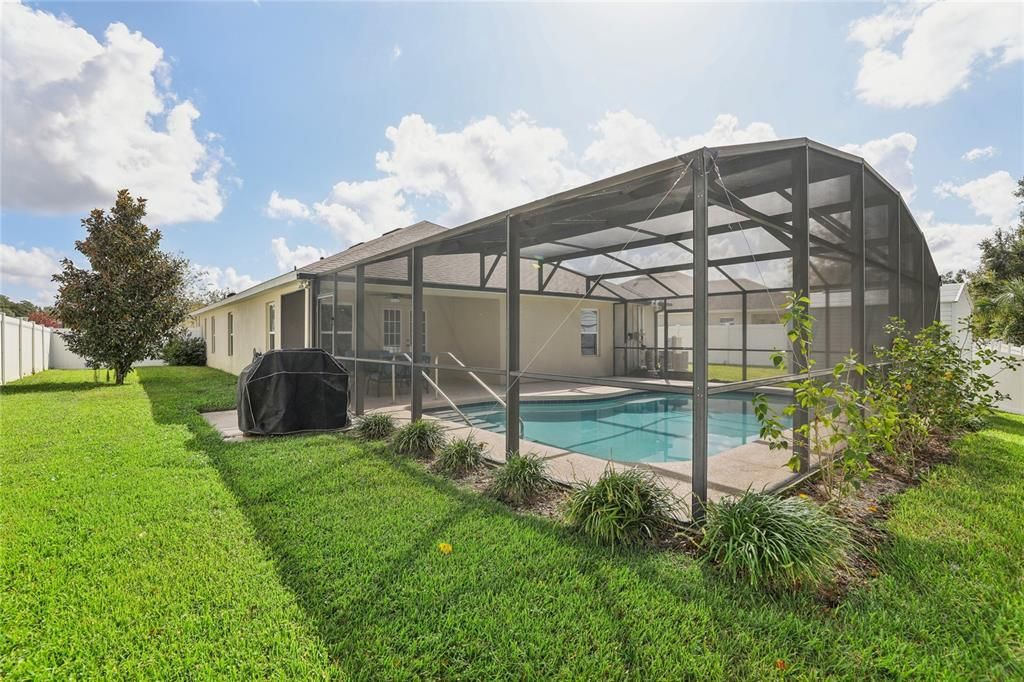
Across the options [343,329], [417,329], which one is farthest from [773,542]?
[343,329]

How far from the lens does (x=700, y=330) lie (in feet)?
10.2

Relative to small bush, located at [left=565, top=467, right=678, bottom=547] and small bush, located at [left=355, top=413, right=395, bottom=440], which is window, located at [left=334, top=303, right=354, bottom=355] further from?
small bush, located at [left=565, top=467, right=678, bottom=547]

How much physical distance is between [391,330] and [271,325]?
6.09 meters

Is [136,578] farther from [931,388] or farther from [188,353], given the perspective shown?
[188,353]

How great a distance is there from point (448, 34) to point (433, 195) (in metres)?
5.66

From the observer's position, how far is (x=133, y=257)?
11.5 m

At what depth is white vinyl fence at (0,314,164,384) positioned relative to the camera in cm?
1195

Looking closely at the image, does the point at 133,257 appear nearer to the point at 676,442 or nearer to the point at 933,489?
the point at 676,442

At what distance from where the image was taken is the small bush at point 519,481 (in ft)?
12.7

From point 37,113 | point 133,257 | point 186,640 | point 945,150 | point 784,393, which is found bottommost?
point 186,640

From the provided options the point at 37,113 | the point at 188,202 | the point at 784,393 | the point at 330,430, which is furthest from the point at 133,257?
the point at 784,393

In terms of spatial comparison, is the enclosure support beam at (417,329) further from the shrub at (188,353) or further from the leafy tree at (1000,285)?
the shrub at (188,353)

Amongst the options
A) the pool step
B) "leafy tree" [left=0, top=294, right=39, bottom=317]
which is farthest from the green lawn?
"leafy tree" [left=0, top=294, right=39, bottom=317]

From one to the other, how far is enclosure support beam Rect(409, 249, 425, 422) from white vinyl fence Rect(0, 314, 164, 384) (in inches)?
432
